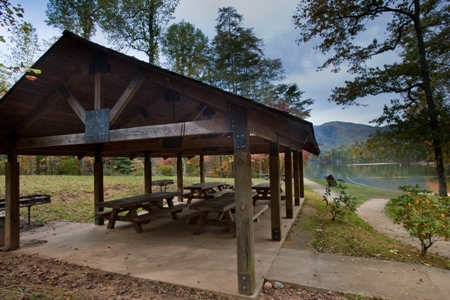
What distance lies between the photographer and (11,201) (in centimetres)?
423

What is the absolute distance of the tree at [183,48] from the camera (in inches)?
591

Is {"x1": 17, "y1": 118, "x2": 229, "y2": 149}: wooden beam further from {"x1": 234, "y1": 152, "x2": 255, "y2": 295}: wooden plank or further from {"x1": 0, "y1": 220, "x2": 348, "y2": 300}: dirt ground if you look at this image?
{"x1": 0, "y1": 220, "x2": 348, "y2": 300}: dirt ground

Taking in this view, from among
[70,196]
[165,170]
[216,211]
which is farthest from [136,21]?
[216,211]

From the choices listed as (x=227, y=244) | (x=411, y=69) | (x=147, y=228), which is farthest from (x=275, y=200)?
(x=411, y=69)

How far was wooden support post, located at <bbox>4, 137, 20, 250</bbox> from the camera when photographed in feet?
13.8

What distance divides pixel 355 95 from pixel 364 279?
7436 mm

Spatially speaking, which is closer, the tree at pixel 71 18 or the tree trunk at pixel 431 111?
the tree trunk at pixel 431 111

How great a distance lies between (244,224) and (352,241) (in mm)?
3150

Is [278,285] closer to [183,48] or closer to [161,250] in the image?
[161,250]

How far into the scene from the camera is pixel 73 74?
12.4 feet

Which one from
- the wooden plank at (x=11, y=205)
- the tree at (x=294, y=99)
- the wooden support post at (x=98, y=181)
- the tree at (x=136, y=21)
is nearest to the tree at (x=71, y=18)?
the tree at (x=136, y=21)

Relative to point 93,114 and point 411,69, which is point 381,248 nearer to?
point 93,114

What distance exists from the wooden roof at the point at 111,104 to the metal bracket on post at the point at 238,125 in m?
0.03

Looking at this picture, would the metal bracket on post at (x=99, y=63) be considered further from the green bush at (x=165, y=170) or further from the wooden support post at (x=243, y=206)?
the green bush at (x=165, y=170)
